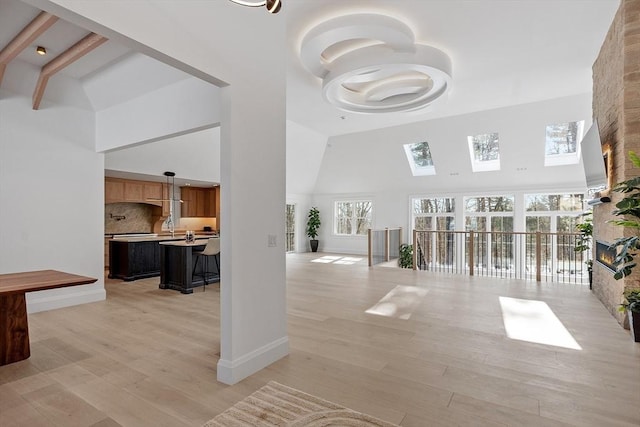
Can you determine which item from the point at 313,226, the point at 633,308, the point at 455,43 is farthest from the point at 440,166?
the point at 633,308

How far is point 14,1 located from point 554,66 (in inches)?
267

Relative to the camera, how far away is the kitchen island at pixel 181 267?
18.5 ft

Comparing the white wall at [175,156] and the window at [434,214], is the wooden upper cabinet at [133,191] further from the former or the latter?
the window at [434,214]

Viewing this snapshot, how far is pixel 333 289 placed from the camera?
19.1 feet

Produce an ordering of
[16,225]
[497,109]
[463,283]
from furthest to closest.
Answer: [497,109] < [463,283] < [16,225]

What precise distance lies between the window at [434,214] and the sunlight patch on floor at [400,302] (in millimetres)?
5076

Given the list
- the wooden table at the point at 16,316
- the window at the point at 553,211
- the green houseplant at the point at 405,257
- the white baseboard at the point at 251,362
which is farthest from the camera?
the green houseplant at the point at 405,257

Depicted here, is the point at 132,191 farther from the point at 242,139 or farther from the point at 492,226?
the point at 492,226

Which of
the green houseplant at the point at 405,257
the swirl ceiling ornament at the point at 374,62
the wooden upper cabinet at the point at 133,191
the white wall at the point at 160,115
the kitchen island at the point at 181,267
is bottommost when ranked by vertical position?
the green houseplant at the point at 405,257

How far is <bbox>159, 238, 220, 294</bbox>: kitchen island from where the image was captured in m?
5.64

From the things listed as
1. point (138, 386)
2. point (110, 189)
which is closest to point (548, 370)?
point (138, 386)

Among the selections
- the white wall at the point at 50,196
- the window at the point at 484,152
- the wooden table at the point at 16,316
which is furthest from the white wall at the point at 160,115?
the window at the point at 484,152

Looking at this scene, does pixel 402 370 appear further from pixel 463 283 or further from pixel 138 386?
pixel 463 283

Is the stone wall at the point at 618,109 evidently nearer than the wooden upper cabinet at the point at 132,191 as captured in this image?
Yes
